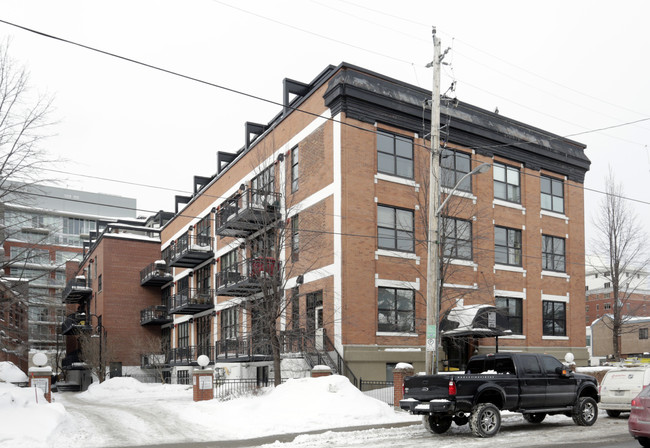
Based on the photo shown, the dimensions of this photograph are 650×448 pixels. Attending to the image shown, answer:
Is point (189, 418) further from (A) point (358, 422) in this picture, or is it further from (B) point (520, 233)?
(B) point (520, 233)

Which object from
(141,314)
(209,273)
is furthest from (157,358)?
(209,273)

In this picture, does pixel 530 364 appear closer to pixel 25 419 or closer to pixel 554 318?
pixel 25 419

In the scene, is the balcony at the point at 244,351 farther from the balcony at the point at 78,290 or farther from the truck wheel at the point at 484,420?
the balcony at the point at 78,290

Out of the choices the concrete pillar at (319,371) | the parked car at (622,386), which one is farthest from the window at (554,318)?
the concrete pillar at (319,371)

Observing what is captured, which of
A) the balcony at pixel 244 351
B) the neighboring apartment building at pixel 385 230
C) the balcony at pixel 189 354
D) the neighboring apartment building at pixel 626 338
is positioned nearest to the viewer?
the neighboring apartment building at pixel 385 230

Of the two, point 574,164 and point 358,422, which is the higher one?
point 574,164

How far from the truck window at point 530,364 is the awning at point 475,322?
924 centimetres

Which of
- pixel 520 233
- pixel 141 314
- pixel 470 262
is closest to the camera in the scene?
pixel 470 262

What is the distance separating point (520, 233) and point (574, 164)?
5946 mm

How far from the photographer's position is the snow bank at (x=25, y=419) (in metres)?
14.2

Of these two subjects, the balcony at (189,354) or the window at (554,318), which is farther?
the balcony at (189,354)

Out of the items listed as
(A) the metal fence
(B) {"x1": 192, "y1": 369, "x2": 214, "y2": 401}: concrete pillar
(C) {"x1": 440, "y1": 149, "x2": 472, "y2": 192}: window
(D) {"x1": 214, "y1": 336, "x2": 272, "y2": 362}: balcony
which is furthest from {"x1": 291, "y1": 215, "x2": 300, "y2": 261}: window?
(C) {"x1": 440, "y1": 149, "x2": 472, "y2": 192}: window

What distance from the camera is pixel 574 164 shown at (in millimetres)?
35438

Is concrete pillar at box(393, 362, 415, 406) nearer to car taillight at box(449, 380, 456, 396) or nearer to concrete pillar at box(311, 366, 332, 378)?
concrete pillar at box(311, 366, 332, 378)
